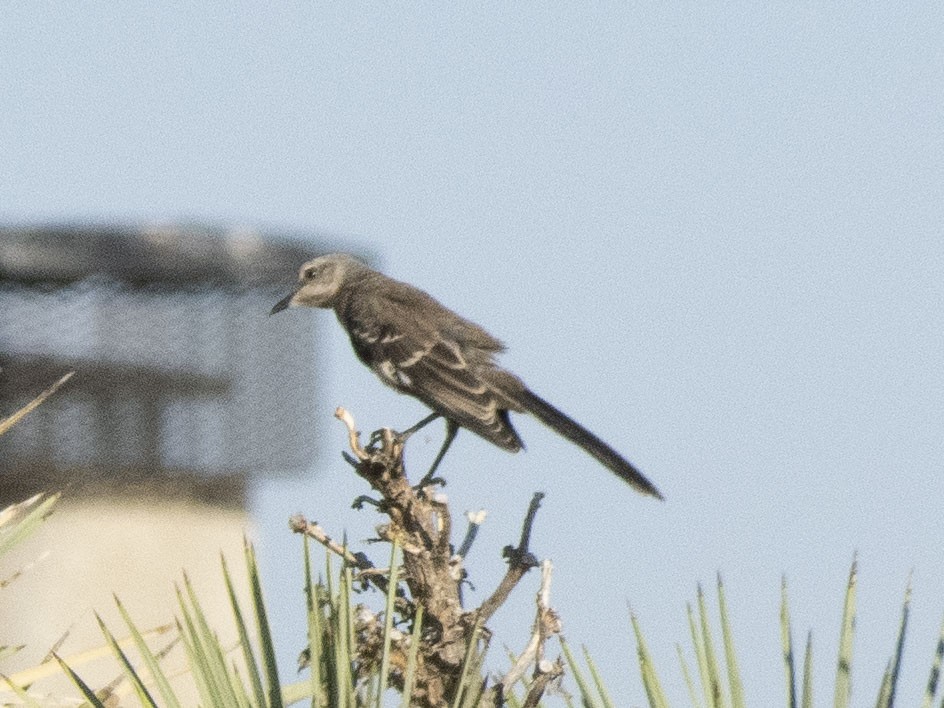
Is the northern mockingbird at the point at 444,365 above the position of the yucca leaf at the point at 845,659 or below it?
above

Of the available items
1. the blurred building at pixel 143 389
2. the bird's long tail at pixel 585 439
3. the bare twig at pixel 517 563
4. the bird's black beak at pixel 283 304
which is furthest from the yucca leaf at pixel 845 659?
the blurred building at pixel 143 389

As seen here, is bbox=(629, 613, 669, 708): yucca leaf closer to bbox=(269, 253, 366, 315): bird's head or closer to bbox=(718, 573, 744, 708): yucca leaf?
bbox=(718, 573, 744, 708): yucca leaf

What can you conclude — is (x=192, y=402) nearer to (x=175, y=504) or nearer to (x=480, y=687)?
(x=175, y=504)

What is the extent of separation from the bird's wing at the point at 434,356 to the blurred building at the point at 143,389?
5932 millimetres

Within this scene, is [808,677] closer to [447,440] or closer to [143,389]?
[447,440]

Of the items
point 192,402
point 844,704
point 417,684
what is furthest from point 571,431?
point 192,402

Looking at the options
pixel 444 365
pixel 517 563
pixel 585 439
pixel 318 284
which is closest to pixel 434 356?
pixel 444 365

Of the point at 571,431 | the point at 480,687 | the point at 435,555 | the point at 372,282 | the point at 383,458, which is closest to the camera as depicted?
the point at 480,687

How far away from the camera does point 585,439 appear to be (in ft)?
15.9

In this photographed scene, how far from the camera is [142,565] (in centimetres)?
1225

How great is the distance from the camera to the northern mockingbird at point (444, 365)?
16.4 feet

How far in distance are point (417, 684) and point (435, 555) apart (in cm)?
34

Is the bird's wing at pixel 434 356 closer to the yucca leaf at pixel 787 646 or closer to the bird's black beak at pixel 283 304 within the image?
the bird's black beak at pixel 283 304

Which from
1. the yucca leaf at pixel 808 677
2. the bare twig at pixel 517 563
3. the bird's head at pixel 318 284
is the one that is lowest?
the yucca leaf at pixel 808 677
